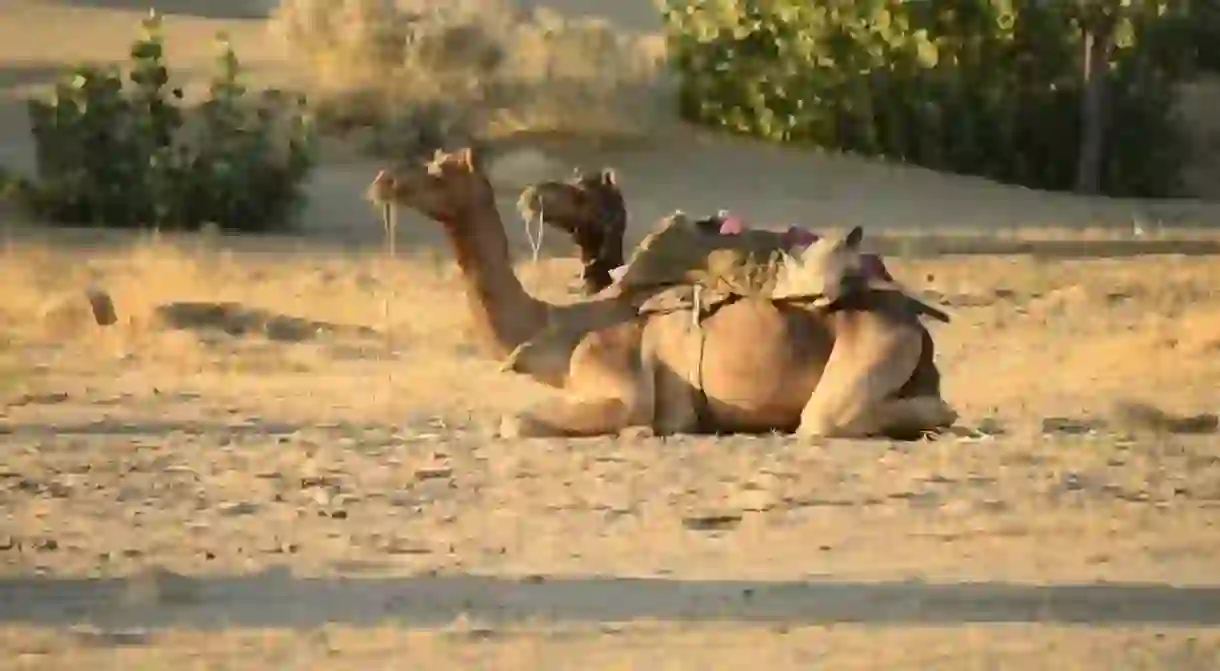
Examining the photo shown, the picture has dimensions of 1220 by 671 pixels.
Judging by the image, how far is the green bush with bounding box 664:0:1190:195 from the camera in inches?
1206

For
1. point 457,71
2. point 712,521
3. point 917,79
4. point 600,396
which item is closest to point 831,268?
point 600,396

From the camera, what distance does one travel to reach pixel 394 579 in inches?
274

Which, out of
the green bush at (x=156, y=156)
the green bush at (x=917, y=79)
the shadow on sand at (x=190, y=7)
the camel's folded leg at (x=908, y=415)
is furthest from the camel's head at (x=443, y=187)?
the shadow on sand at (x=190, y=7)

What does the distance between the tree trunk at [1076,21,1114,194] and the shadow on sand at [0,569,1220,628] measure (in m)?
25.6

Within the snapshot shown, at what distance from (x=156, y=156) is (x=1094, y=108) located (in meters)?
14.7

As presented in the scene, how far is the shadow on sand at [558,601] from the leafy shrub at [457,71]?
21.9 m

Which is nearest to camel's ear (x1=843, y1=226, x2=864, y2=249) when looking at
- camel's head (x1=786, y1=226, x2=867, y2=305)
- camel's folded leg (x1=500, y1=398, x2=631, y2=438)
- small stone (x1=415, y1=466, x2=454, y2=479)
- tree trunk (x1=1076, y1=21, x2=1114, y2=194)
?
camel's head (x1=786, y1=226, x2=867, y2=305)

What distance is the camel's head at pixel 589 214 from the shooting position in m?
10.4

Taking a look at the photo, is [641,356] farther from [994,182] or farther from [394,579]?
[994,182]

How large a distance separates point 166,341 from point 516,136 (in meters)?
15.9

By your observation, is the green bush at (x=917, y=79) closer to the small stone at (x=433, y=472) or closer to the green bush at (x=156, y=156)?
the green bush at (x=156, y=156)

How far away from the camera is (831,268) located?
9742mm

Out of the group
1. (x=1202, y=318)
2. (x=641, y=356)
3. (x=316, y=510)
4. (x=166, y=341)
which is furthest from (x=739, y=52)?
(x=316, y=510)

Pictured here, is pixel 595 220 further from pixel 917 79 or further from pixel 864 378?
pixel 917 79
